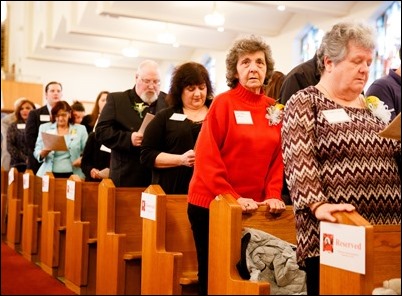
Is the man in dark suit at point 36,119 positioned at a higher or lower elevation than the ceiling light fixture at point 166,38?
lower

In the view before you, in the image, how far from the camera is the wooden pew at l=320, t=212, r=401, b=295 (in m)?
1.62

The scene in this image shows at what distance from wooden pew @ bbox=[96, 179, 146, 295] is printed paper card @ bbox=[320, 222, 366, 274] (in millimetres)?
1779

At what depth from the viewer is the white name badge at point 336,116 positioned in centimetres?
194

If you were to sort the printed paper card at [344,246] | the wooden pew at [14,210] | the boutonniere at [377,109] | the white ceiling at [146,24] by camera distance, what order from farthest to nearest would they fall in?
the white ceiling at [146,24]
the wooden pew at [14,210]
the boutonniere at [377,109]
the printed paper card at [344,246]

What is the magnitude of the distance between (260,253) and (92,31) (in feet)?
41.6

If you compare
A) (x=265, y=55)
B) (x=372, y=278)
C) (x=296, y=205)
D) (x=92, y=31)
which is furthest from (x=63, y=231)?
(x=92, y=31)

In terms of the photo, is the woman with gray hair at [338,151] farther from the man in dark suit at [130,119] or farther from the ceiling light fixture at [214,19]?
the ceiling light fixture at [214,19]

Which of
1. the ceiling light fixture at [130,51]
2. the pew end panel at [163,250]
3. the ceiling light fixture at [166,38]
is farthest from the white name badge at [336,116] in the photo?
the ceiling light fixture at [130,51]

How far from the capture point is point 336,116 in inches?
76.5

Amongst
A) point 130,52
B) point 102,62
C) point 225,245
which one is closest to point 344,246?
point 225,245

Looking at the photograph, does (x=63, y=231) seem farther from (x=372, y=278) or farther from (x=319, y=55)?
(x=372, y=278)

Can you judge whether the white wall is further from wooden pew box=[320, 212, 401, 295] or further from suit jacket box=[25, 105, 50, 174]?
wooden pew box=[320, 212, 401, 295]

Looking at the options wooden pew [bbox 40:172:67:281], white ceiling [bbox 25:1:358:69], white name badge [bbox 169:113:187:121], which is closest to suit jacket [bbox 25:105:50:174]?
wooden pew [bbox 40:172:67:281]

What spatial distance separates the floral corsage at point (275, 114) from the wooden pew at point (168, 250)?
0.60m
